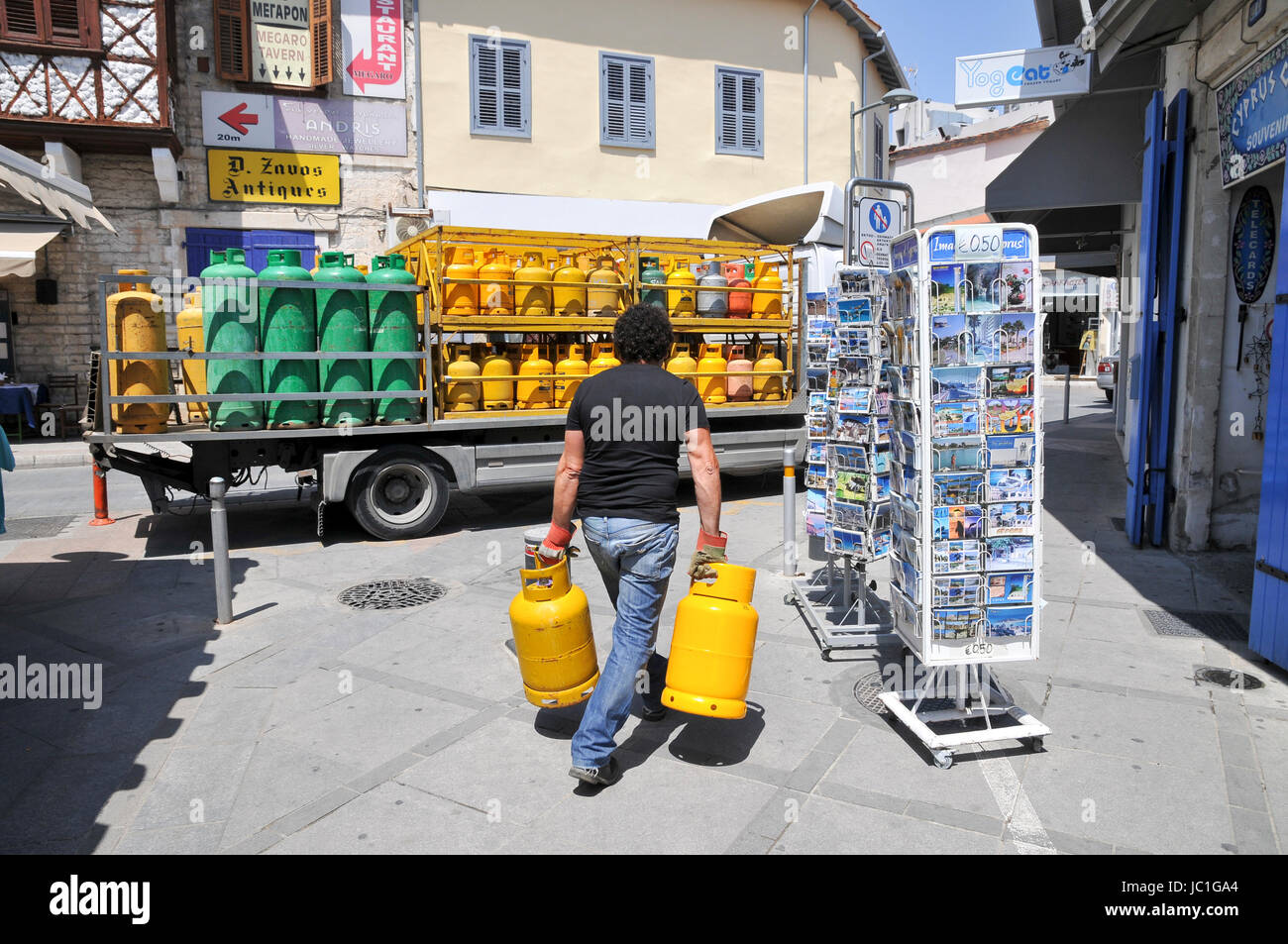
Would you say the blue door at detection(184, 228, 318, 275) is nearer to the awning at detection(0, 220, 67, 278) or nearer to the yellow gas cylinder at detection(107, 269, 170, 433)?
the awning at detection(0, 220, 67, 278)

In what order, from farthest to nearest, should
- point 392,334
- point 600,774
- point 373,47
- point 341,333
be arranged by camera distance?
point 373,47, point 392,334, point 341,333, point 600,774

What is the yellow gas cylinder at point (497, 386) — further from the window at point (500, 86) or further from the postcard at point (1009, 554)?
the window at point (500, 86)

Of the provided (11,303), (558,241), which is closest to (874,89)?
(558,241)

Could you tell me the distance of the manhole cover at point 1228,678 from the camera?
4.97 m

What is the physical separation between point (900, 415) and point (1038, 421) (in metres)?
0.61

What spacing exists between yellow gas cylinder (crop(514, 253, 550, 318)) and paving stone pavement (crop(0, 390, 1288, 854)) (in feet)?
10.9

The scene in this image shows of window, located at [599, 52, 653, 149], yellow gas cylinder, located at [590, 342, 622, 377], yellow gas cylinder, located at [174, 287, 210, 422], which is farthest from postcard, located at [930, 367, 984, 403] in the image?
window, located at [599, 52, 653, 149]

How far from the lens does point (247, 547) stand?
27.8 feet

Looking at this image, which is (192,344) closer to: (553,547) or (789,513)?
(789,513)

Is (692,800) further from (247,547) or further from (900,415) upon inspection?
(247,547)

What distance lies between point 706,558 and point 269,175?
15.7m

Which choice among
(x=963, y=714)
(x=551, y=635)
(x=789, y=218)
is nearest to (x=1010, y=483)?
(x=963, y=714)

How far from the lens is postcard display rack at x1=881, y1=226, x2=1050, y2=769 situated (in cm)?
401

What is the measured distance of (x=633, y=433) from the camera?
3.98 metres
